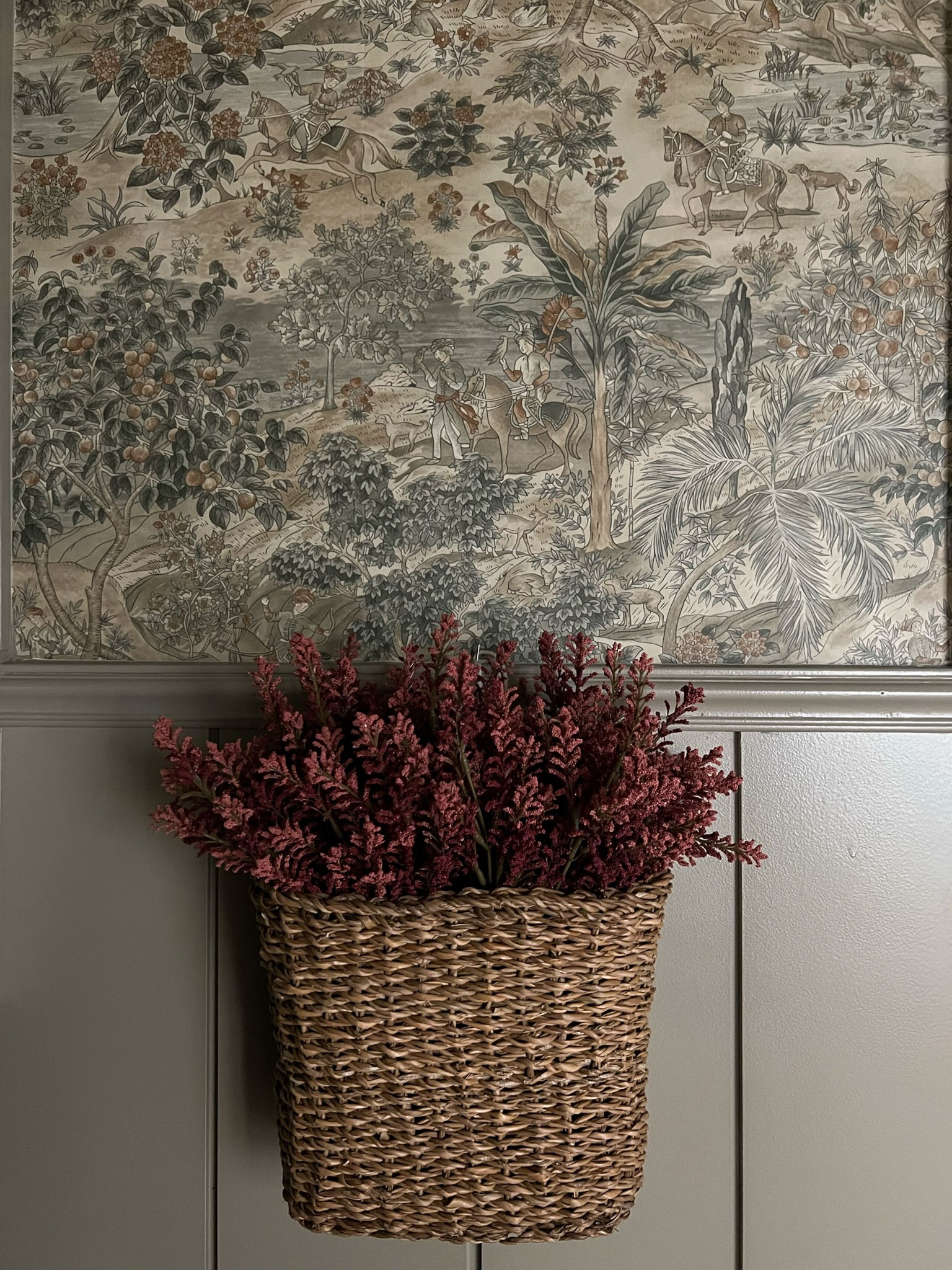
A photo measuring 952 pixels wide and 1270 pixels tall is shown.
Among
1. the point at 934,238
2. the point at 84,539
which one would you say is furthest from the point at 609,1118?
the point at 934,238

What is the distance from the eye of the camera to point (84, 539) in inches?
42.6

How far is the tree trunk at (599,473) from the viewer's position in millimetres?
1045

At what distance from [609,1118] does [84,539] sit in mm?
851

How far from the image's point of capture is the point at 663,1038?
3.37ft

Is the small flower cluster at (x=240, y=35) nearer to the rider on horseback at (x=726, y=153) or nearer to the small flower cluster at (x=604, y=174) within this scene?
the small flower cluster at (x=604, y=174)

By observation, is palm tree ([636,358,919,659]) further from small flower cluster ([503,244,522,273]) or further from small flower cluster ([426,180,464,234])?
small flower cluster ([426,180,464,234])

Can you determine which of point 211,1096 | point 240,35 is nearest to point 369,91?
point 240,35

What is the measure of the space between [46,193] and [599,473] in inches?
28.9

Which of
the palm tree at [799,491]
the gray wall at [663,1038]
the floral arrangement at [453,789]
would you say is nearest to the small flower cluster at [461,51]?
the palm tree at [799,491]

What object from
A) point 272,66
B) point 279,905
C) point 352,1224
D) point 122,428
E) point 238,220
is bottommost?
point 352,1224

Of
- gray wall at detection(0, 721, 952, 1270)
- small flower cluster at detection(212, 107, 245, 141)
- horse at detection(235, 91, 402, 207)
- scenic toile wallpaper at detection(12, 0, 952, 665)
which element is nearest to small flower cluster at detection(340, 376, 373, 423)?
scenic toile wallpaper at detection(12, 0, 952, 665)

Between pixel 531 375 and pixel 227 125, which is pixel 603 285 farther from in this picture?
pixel 227 125

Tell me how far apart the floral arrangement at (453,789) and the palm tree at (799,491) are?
0.22 metres

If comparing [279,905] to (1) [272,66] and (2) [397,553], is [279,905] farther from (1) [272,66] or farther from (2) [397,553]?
(1) [272,66]
